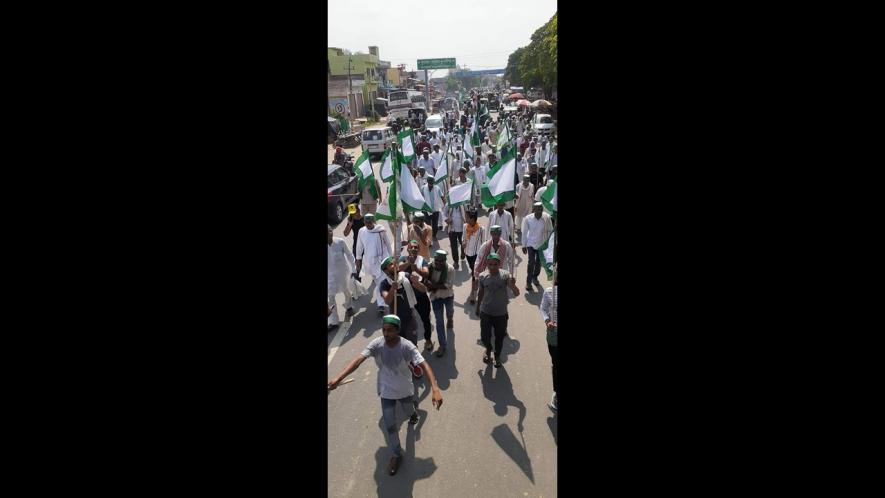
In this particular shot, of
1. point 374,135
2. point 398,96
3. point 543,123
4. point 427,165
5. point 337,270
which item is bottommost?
point 337,270

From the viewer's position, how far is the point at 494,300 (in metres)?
5.64

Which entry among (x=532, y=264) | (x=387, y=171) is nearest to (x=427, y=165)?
(x=532, y=264)

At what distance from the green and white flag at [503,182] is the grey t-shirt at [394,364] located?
10.4 ft

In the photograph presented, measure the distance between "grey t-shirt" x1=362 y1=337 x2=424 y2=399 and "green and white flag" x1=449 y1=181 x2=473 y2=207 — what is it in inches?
149

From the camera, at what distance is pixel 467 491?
4.11 metres

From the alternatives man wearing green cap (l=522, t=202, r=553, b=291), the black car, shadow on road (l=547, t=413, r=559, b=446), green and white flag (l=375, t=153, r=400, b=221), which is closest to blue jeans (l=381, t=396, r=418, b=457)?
shadow on road (l=547, t=413, r=559, b=446)

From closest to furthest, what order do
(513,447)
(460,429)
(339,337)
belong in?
(513,447)
(460,429)
(339,337)

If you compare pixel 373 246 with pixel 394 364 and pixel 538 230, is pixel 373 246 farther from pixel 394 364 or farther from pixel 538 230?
pixel 394 364

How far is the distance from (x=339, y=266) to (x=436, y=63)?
203 ft

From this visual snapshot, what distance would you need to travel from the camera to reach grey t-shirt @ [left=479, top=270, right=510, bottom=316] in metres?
5.59

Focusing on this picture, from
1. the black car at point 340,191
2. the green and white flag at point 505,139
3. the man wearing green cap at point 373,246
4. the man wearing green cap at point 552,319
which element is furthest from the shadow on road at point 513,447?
the green and white flag at point 505,139
